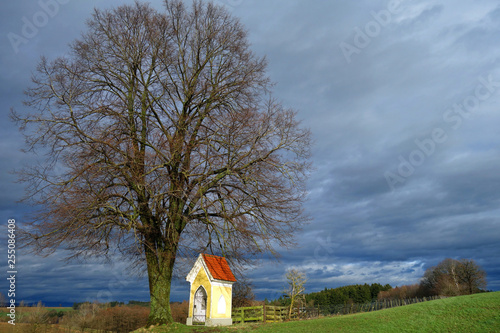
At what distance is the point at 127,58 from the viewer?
55.9 feet

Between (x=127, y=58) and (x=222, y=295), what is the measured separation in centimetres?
1586

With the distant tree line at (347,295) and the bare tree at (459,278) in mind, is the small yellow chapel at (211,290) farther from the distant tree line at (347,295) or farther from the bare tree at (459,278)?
the distant tree line at (347,295)

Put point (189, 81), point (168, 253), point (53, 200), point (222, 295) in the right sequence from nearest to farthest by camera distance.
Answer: point (53, 200), point (168, 253), point (189, 81), point (222, 295)

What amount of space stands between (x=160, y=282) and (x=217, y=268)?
9.24m

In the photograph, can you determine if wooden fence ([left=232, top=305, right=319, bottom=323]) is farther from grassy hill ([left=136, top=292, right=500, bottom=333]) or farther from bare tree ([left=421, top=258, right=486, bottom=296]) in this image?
bare tree ([left=421, top=258, right=486, bottom=296])

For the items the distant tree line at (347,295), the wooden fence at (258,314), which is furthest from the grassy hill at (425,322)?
the distant tree line at (347,295)

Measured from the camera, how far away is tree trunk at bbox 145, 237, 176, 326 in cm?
1541

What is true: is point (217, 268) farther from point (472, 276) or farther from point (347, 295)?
point (347, 295)

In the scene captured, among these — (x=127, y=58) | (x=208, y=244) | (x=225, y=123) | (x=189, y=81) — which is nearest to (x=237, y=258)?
(x=208, y=244)

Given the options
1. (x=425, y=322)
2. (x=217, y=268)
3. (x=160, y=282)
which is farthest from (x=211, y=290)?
(x=425, y=322)

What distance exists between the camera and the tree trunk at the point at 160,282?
50.6ft

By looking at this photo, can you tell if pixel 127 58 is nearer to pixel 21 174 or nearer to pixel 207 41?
pixel 207 41

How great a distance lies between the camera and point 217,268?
81.1ft

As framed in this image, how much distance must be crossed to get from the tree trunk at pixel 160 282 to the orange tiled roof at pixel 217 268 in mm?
7687
